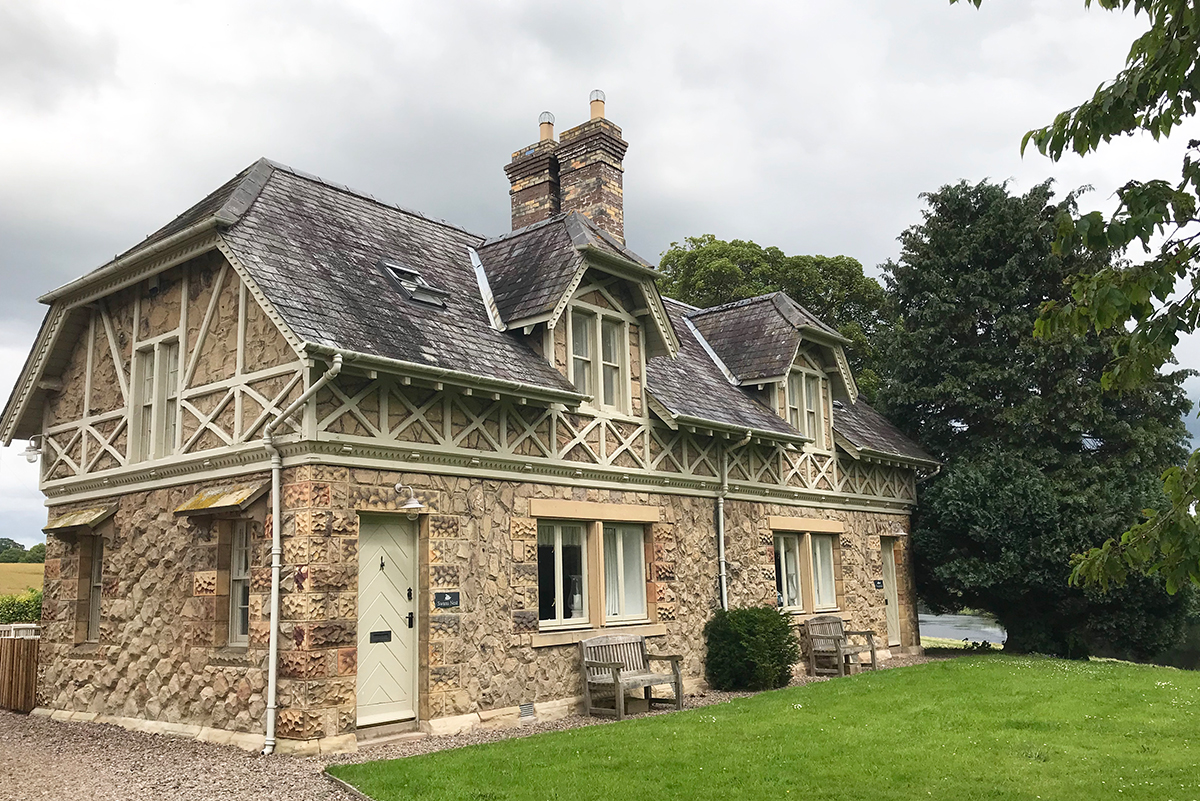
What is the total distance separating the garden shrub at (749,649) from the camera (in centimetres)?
1551

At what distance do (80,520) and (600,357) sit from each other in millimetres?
7604

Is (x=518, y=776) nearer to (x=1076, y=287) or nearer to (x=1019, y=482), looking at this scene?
(x=1076, y=287)

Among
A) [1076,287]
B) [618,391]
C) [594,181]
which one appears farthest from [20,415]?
[1076,287]

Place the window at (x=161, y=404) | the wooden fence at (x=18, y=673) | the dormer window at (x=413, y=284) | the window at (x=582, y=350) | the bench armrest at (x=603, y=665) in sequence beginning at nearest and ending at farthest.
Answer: the bench armrest at (x=603, y=665), the window at (x=161, y=404), the dormer window at (x=413, y=284), the window at (x=582, y=350), the wooden fence at (x=18, y=673)

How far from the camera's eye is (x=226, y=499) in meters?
11.4

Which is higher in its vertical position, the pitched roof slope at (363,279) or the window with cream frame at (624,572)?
the pitched roof slope at (363,279)

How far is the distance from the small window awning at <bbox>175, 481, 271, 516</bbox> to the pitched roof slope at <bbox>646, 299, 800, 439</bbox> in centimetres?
642

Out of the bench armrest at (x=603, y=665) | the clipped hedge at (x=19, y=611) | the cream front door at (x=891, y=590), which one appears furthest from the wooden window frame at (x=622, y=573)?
the clipped hedge at (x=19, y=611)

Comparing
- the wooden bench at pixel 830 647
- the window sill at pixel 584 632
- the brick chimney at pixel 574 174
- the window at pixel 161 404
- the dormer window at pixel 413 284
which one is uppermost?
the brick chimney at pixel 574 174

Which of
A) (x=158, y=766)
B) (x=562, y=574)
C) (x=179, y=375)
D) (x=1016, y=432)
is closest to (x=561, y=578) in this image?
(x=562, y=574)

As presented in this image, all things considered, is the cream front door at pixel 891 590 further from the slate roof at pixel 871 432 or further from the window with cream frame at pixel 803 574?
the window with cream frame at pixel 803 574

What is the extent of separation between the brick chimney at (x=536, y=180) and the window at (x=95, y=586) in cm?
951

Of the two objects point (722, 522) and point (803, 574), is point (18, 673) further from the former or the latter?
point (803, 574)

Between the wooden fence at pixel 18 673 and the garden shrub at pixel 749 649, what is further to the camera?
the garden shrub at pixel 749 649
